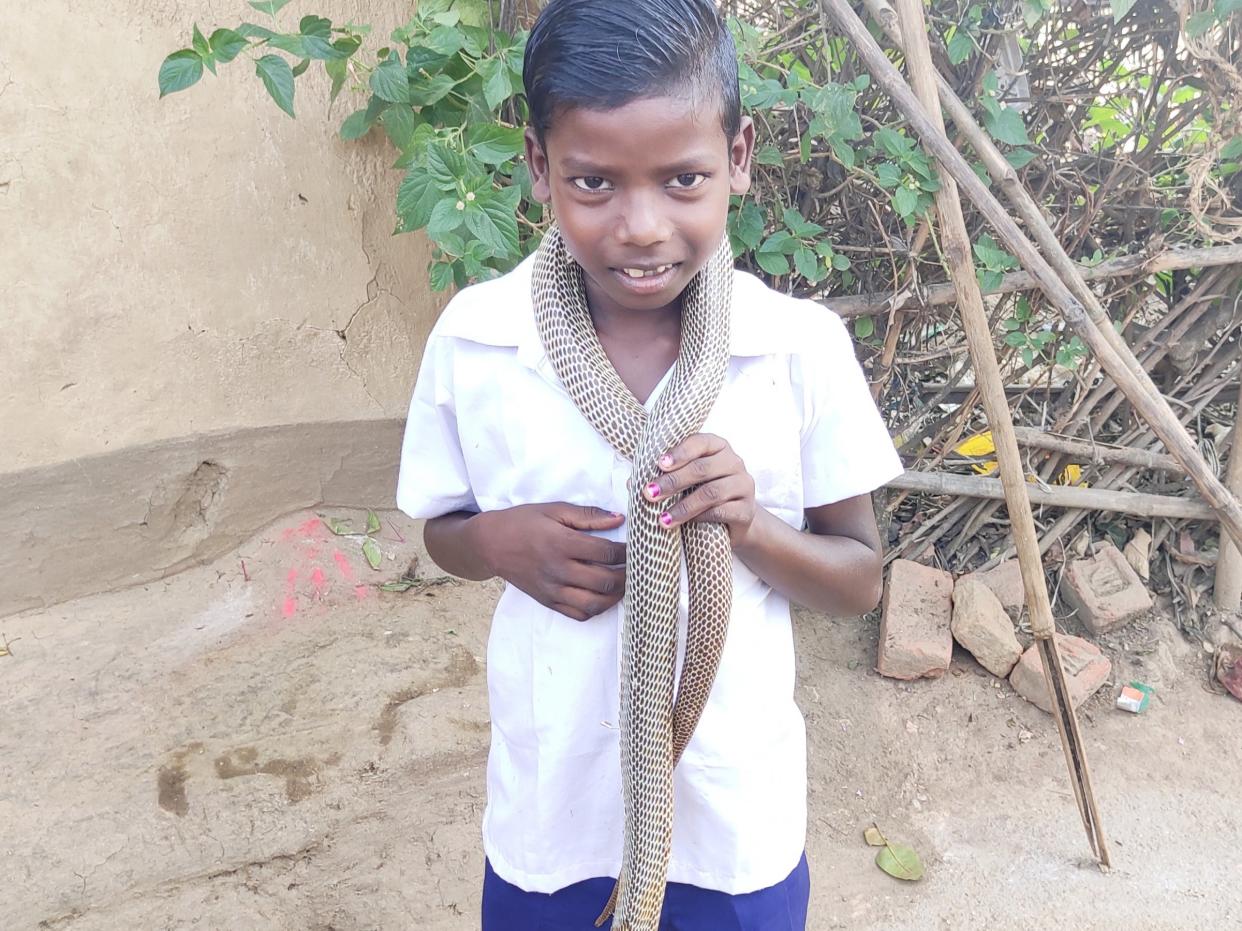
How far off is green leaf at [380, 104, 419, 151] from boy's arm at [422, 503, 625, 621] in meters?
1.83

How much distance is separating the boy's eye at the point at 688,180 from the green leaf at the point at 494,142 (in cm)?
137

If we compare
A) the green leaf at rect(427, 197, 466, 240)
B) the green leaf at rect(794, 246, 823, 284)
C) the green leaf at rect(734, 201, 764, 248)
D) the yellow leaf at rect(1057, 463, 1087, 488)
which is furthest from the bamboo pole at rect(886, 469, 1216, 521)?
the green leaf at rect(427, 197, 466, 240)

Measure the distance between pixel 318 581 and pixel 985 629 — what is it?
227cm

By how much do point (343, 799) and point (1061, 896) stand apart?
1.95 m

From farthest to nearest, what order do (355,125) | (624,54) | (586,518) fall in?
(355,125) < (586,518) < (624,54)

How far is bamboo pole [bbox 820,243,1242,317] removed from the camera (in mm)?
2924

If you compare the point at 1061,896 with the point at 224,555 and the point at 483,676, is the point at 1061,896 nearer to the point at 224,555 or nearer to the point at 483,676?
the point at 483,676

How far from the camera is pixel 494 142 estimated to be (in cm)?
234

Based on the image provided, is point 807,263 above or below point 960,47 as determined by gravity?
below

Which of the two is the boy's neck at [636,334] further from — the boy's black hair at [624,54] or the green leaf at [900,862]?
the green leaf at [900,862]

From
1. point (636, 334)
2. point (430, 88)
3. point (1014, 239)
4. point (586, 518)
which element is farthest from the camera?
point (430, 88)

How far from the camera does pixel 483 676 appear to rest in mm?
3041

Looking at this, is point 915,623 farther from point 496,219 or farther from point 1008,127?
point 496,219

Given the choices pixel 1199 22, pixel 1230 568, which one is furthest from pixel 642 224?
pixel 1230 568
